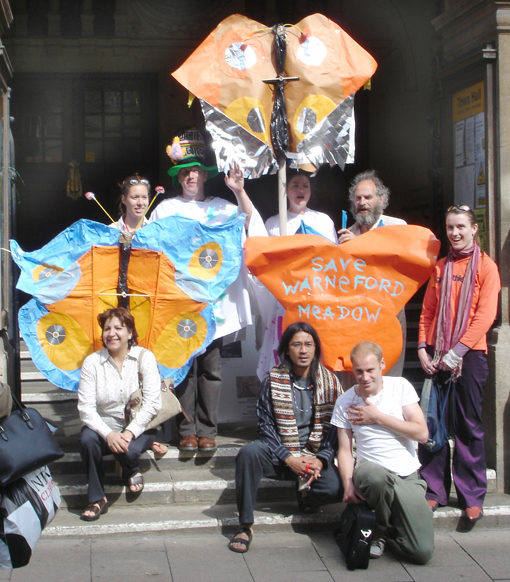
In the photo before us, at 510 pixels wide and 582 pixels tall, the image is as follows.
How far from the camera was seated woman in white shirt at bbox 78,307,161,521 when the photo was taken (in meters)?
4.34

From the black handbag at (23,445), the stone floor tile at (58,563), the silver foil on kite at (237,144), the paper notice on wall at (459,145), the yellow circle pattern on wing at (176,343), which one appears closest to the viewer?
the black handbag at (23,445)

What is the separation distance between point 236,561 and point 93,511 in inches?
36.3

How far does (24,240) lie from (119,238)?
151 inches

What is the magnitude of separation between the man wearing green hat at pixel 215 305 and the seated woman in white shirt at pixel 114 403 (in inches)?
17.7

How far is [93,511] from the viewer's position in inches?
171

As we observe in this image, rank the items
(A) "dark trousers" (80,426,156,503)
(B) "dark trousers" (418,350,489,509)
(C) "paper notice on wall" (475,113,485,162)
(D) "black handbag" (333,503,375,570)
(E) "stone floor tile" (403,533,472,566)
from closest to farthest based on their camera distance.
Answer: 1. (D) "black handbag" (333,503,375,570)
2. (E) "stone floor tile" (403,533,472,566)
3. (A) "dark trousers" (80,426,156,503)
4. (B) "dark trousers" (418,350,489,509)
5. (C) "paper notice on wall" (475,113,485,162)

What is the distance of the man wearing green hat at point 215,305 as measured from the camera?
16.2ft

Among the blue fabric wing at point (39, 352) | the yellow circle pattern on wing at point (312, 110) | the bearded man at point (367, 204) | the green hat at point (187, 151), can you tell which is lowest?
the blue fabric wing at point (39, 352)

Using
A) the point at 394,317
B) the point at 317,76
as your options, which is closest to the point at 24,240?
the point at 317,76

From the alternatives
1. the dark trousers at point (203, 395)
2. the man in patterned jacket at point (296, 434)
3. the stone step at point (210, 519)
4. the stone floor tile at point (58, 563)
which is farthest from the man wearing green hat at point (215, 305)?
the stone floor tile at point (58, 563)

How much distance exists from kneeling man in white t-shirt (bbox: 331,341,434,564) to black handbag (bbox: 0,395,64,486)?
5.43ft

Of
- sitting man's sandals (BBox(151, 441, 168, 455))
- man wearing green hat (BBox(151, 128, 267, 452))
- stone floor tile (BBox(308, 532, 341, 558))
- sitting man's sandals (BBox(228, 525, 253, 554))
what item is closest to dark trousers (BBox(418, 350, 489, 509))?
stone floor tile (BBox(308, 532, 341, 558))

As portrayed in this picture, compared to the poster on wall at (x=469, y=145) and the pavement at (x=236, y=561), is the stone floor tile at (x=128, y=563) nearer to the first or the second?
the pavement at (x=236, y=561)

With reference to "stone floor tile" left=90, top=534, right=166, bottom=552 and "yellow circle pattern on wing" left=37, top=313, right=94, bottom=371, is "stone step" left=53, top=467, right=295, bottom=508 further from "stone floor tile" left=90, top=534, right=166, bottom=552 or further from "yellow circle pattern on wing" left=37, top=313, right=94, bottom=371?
"yellow circle pattern on wing" left=37, top=313, right=94, bottom=371
